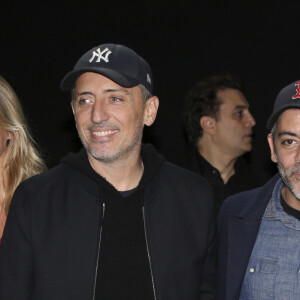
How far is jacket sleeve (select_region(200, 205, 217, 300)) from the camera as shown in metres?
2.68

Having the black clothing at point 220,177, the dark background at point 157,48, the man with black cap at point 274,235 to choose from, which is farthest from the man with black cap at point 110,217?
A: the dark background at point 157,48

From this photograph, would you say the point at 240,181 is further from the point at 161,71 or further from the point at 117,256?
the point at 117,256

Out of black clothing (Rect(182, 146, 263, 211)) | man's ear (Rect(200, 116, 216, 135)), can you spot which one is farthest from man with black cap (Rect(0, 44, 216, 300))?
man's ear (Rect(200, 116, 216, 135))

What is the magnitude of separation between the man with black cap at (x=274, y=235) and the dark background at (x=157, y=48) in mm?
3046

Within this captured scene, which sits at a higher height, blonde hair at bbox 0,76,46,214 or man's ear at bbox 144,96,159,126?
man's ear at bbox 144,96,159,126

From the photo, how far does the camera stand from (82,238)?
2467mm

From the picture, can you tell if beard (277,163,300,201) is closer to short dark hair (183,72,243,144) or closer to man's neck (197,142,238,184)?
man's neck (197,142,238,184)

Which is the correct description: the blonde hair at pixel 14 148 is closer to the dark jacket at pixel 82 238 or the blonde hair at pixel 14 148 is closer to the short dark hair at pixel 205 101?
the dark jacket at pixel 82 238

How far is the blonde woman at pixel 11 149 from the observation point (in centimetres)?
298

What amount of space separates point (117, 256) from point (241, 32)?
3.75 meters

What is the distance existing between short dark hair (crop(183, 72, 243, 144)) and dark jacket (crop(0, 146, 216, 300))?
2351mm

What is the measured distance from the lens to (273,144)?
274 centimetres

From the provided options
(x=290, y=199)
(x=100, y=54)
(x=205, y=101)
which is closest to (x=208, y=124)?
(x=205, y=101)

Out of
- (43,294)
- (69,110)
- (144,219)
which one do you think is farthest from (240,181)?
(43,294)
